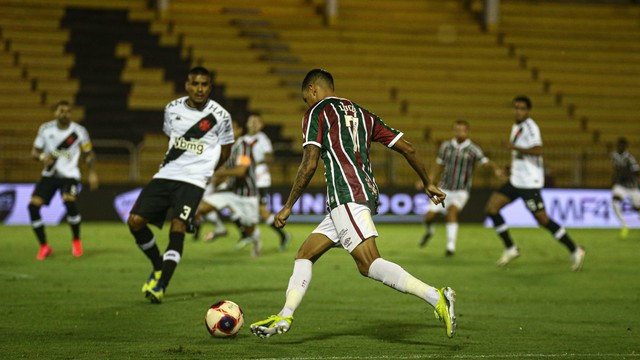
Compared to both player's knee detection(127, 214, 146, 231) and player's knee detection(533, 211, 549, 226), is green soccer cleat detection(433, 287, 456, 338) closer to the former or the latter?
player's knee detection(127, 214, 146, 231)

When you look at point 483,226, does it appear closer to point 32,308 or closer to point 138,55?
point 138,55

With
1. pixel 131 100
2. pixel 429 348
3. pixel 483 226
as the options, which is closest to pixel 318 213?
pixel 483 226

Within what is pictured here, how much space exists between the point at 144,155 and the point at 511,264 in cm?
1161

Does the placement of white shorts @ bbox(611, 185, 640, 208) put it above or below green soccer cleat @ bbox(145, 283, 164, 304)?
below

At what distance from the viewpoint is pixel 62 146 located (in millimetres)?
14742

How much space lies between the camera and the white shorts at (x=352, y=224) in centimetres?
717

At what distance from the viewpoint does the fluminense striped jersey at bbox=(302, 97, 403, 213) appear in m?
7.23

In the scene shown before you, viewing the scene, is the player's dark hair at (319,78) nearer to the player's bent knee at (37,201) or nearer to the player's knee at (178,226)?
the player's knee at (178,226)

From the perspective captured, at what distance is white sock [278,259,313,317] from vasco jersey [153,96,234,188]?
9.34ft

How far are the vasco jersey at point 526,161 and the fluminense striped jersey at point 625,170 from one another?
8589 millimetres

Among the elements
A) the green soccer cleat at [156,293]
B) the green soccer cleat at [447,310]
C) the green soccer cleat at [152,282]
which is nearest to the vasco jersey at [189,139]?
the green soccer cleat at [152,282]

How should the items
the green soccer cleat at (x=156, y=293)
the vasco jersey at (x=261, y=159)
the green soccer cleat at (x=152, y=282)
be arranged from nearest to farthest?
the green soccer cleat at (x=156, y=293), the green soccer cleat at (x=152, y=282), the vasco jersey at (x=261, y=159)

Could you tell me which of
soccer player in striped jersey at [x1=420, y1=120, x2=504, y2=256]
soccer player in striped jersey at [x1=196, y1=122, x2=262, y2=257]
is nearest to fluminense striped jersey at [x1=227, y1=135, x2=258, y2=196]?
soccer player in striped jersey at [x1=196, y1=122, x2=262, y2=257]

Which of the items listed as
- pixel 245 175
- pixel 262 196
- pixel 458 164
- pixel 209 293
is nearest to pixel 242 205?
pixel 245 175
